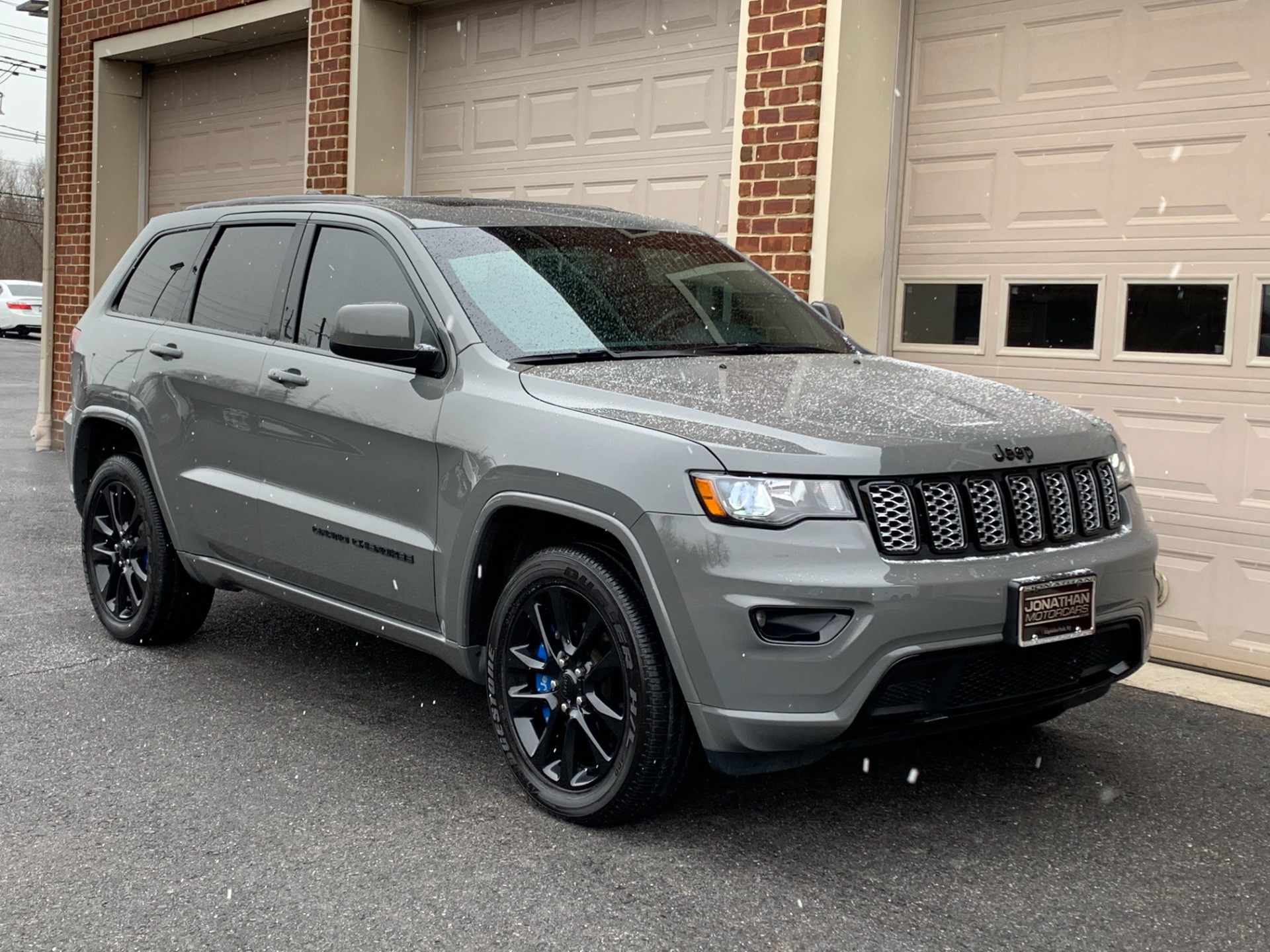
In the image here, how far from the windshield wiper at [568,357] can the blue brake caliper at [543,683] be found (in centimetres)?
88

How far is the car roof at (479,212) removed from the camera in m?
5.03

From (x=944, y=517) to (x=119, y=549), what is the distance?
393 cm

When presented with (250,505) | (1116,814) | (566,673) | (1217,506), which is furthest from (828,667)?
(1217,506)

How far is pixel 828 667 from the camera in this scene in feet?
Answer: 11.9

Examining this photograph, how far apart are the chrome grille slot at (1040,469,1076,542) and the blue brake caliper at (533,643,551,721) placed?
1506 millimetres

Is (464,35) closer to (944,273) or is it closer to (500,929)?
(944,273)

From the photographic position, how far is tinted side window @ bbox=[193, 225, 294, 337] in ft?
17.9

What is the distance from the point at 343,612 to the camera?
4.97 m

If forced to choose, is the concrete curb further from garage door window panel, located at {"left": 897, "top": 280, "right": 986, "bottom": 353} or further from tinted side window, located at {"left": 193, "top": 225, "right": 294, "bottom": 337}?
tinted side window, located at {"left": 193, "top": 225, "right": 294, "bottom": 337}

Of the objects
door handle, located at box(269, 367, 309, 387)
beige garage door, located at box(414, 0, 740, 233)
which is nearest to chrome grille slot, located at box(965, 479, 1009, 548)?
door handle, located at box(269, 367, 309, 387)

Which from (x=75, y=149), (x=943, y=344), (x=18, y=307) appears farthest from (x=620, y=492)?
(x=18, y=307)

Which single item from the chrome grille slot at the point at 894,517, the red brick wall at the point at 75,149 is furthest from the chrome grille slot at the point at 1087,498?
the red brick wall at the point at 75,149

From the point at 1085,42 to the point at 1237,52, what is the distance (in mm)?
770

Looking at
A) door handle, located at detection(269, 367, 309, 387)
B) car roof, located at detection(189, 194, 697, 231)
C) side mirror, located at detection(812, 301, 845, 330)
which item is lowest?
door handle, located at detection(269, 367, 309, 387)
